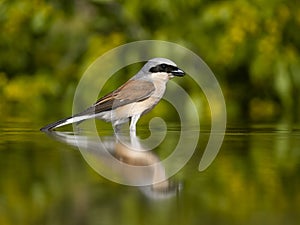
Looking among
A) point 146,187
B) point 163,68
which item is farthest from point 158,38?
point 146,187

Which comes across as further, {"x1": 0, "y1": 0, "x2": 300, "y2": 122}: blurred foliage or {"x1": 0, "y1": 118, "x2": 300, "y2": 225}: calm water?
{"x1": 0, "y1": 0, "x2": 300, "y2": 122}: blurred foliage

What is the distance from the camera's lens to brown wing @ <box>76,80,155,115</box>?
621cm

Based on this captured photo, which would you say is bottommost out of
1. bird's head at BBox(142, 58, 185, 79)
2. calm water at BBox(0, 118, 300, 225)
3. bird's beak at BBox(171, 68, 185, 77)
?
calm water at BBox(0, 118, 300, 225)

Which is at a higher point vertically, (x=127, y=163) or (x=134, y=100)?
(x=134, y=100)

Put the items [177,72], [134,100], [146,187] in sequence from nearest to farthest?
1. [146,187]
2. [134,100]
3. [177,72]

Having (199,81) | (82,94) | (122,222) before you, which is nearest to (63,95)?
(82,94)

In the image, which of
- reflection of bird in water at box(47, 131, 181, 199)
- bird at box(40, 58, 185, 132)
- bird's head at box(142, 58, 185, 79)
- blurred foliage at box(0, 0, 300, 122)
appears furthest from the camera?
blurred foliage at box(0, 0, 300, 122)

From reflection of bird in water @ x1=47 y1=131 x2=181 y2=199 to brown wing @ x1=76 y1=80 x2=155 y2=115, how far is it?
54 cm

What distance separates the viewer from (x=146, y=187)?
10.6ft

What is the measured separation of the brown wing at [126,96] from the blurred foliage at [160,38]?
10.3 feet

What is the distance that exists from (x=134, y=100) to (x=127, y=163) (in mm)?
2108

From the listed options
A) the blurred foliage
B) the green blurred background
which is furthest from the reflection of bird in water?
the blurred foliage

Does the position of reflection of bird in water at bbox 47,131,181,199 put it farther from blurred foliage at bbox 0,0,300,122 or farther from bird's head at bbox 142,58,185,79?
blurred foliage at bbox 0,0,300,122

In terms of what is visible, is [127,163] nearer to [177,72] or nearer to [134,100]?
[134,100]
